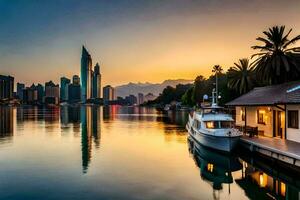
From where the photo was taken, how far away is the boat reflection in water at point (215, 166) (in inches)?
875

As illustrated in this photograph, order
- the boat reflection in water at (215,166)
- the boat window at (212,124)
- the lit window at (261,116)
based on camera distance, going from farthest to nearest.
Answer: the lit window at (261,116), the boat window at (212,124), the boat reflection in water at (215,166)

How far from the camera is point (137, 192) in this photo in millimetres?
18938

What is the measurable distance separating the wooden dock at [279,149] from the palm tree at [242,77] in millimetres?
37181

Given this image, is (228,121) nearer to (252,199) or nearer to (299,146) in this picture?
(299,146)

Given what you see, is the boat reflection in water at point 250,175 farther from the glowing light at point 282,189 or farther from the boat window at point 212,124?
the boat window at point 212,124

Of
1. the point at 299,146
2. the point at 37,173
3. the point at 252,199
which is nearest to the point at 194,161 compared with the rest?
the point at 299,146

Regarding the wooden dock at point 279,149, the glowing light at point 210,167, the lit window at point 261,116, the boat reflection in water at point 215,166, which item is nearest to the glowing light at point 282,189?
the wooden dock at point 279,149

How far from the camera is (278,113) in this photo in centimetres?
3100

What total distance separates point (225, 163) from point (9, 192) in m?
16.5

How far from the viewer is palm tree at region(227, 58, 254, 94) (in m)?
65.4

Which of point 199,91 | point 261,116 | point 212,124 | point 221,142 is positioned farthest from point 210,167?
point 199,91

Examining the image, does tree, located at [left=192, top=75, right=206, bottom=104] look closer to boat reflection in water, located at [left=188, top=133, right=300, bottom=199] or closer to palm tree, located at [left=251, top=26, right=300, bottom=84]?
palm tree, located at [left=251, top=26, right=300, bottom=84]

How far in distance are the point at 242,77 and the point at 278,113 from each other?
3624cm

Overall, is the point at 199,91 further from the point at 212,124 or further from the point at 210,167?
the point at 210,167
